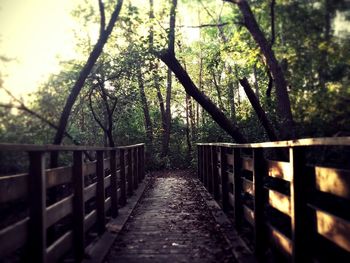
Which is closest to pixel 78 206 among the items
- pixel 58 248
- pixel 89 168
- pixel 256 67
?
pixel 58 248

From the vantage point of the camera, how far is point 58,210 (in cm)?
368

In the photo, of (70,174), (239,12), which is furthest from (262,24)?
(70,174)

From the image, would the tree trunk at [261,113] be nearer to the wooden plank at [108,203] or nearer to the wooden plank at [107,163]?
the wooden plank at [107,163]

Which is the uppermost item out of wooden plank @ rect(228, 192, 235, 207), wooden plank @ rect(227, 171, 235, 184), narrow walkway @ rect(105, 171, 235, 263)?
wooden plank @ rect(227, 171, 235, 184)

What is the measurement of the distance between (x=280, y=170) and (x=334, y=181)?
1.30 meters

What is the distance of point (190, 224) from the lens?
652cm

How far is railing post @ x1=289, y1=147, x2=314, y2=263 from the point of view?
120 inches

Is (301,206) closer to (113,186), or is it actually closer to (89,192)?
(89,192)

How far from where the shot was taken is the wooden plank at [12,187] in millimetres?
2619

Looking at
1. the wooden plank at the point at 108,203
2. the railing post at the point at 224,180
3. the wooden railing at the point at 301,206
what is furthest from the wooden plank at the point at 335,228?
the railing post at the point at 224,180

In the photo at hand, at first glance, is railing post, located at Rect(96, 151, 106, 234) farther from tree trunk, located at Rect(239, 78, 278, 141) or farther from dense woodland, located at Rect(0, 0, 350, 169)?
tree trunk, located at Rect(239, 78, 278, 141)

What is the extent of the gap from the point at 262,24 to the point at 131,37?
5189 millimetres

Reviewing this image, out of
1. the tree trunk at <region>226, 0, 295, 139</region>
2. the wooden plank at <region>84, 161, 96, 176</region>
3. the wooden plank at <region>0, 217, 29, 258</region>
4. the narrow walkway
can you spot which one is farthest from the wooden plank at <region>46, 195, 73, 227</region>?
the tree trunk at <region>226, 0, 295, 139</region>

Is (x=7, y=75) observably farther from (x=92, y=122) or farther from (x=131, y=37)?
(x=92, y=122)
